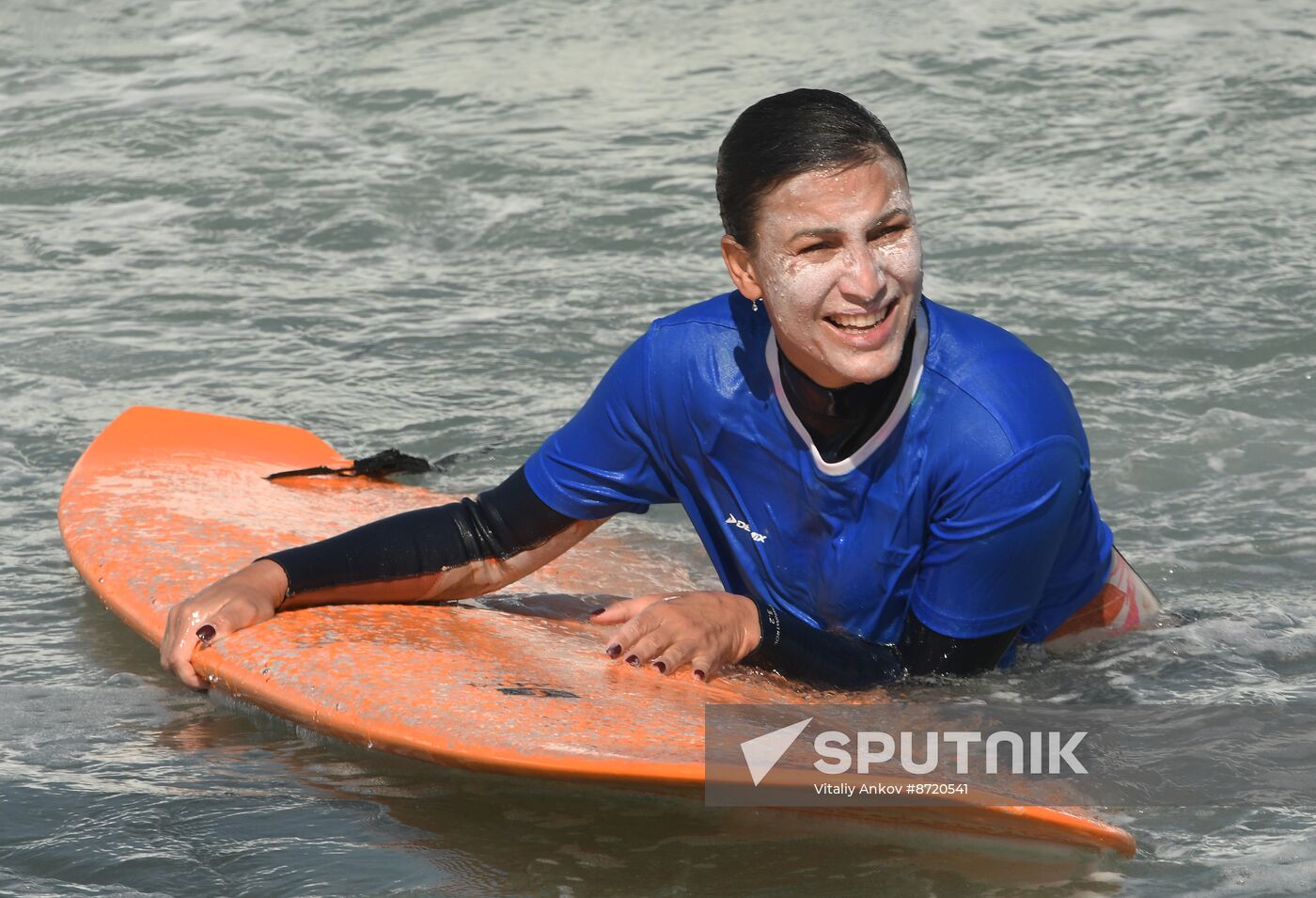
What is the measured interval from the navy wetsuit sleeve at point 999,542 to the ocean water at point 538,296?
0.91ft

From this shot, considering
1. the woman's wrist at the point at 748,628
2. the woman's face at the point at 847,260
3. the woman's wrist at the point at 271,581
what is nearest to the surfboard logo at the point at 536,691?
the woman's wrist at the point at 748,628

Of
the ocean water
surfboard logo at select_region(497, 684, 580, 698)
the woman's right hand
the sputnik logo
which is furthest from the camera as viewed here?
the woman's right hand

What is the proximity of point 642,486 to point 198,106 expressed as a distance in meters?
5.66

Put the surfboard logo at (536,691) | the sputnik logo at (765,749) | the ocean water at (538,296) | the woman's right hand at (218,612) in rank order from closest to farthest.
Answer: the sputnik logo at (765,749) → the ocean water at (538,296) → the surfboard logo at (536,691) → the woman's right hand at (218,612)

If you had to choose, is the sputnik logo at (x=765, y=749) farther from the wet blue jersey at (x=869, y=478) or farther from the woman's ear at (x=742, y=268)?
the woman's ear at (x=742, y=268)

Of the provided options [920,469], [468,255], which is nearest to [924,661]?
[920,469]

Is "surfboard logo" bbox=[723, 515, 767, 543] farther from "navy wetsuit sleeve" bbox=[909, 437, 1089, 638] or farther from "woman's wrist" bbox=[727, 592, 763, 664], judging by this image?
"navy wetsuit sleeve" bbox=[909, 437, 1089, 638]

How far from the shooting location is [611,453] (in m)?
3.08

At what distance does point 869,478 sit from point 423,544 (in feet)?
3.00

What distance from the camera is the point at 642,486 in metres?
3.14

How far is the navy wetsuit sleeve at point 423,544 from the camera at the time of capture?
3188 millimetres

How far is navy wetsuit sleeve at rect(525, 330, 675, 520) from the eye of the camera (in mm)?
2998

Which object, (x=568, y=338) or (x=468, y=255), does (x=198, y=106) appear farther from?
(x=568, y=338)

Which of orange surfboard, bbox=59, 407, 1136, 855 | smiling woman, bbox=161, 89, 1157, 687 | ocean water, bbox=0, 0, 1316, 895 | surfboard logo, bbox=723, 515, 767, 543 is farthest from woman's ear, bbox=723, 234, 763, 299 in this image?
ocean water, bbox=0, 0, 1316, 895
